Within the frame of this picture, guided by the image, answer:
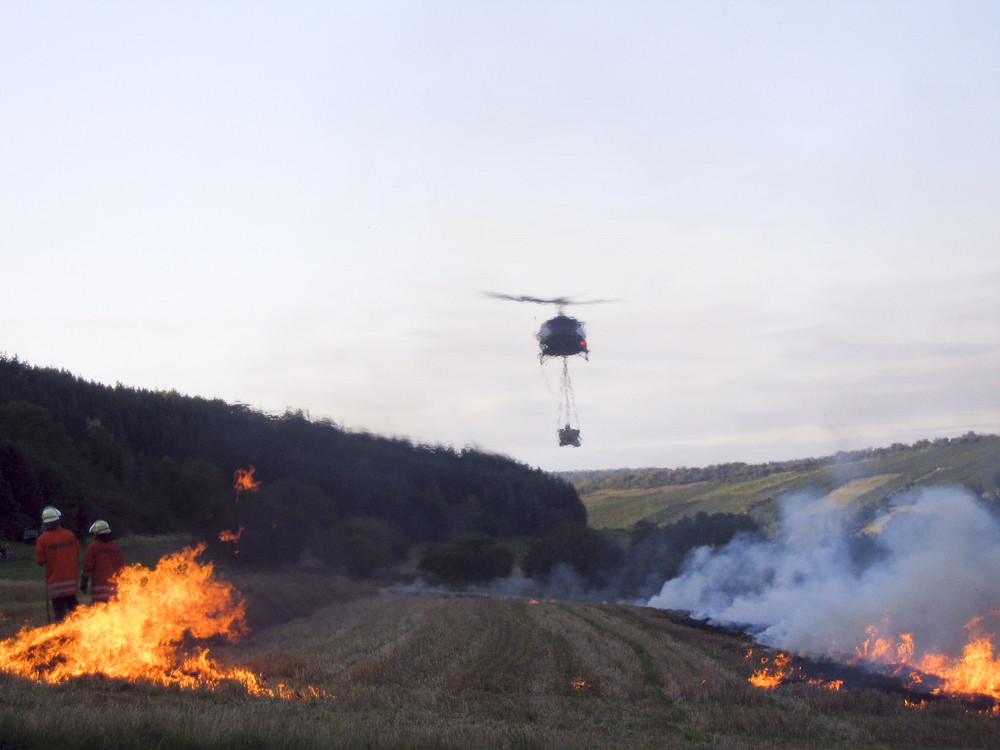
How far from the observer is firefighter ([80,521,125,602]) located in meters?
15.6

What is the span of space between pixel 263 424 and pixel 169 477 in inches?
520

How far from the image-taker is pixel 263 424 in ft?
265

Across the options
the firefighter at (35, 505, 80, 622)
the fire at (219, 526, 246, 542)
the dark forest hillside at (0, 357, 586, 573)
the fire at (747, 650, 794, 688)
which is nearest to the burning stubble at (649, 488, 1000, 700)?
the fire at (747, 650, 794, 688)

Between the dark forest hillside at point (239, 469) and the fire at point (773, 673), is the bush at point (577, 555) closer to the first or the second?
the dark forest hillside at point (239, 469)

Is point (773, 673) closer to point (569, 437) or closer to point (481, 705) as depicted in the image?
point (481, 705)

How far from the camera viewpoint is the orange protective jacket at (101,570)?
612 inches

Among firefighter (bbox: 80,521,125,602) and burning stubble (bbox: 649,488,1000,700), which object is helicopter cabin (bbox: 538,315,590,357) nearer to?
burning stubble (bbox: 649,488,1000,700)

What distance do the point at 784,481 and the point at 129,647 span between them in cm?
8738

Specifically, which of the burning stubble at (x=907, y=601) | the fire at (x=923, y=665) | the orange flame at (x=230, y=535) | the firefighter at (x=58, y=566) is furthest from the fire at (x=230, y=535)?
the firefighter at (x=58, y=566)

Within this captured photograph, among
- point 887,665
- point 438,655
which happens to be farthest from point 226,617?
point 887,665

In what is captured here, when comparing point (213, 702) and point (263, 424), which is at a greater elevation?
point (263, 424)

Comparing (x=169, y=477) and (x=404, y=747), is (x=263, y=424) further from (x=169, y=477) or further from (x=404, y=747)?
(x=404, y=747)

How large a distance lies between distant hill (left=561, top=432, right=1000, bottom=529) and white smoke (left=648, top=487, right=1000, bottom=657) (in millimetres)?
2854

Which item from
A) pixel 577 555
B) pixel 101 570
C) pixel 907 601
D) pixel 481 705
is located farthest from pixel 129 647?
pixel 577 555
